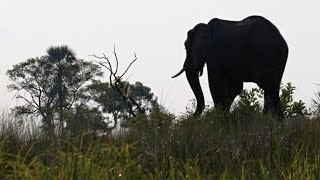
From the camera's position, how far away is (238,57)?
30.1ft

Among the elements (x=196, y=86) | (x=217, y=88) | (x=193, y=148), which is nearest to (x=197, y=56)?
(x=196, y=86)

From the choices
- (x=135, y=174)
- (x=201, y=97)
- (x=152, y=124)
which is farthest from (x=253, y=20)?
(x=135, y=174)

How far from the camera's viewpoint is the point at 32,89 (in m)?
39.1

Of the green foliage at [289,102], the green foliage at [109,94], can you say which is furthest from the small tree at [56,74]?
the green foliage at [289,102]

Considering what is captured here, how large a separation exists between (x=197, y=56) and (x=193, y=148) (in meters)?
4.29

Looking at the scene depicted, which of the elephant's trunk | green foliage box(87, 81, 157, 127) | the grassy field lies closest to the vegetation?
the grassy field

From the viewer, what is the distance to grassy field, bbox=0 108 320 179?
4.30m

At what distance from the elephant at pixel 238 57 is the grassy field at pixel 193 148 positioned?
2187 millimetres

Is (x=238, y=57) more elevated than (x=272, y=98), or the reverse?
(x=238, y=57)

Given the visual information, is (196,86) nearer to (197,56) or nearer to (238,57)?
(197,56)

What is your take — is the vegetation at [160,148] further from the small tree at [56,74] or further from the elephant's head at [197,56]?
the small tree at [56,74]

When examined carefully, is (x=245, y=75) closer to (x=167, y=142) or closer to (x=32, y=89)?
(x=167, y=142)

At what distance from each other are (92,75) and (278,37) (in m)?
32.4

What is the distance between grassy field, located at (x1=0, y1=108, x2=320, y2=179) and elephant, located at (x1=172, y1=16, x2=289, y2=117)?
2.19 m
